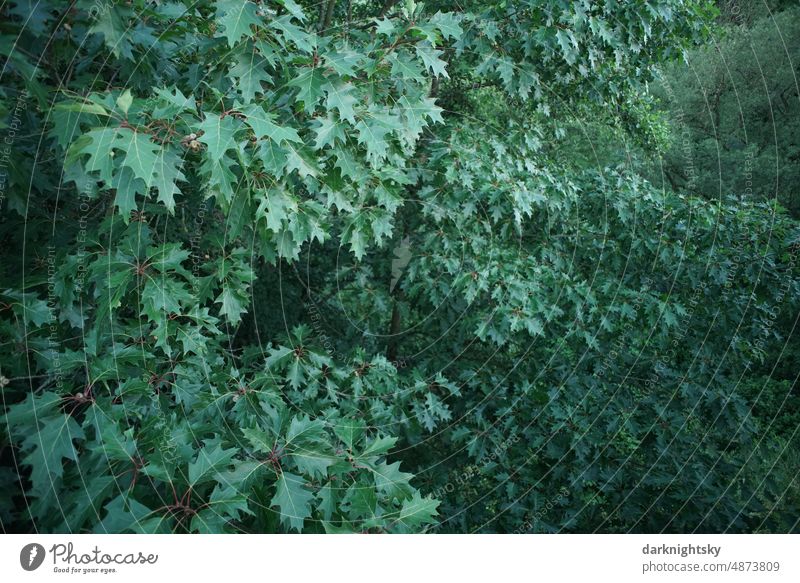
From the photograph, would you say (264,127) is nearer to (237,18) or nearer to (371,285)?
(237,18)

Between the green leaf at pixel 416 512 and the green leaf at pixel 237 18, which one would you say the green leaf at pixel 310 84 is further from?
the green leaf at pixel 416 512

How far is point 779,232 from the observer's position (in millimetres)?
5910

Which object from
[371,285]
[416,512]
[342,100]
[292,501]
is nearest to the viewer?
[292,501]

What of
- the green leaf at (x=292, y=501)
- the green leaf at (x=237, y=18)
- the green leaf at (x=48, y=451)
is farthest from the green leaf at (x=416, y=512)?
the green leaf at (x=237, y=18)

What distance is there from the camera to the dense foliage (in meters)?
2.79

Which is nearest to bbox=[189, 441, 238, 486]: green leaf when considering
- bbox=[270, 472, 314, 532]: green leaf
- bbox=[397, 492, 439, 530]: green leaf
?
bbox=[270, 472, 314, 532]: green leaf

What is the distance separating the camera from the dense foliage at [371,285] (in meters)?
2.79

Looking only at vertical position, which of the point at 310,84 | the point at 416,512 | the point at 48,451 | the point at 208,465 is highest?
the point at 310,84

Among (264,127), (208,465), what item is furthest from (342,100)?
(208,465)

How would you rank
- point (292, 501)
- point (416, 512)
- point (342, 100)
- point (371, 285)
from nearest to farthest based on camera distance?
point (292, 501) → point (416, 512) → point (342, 100) → point (371, 285)

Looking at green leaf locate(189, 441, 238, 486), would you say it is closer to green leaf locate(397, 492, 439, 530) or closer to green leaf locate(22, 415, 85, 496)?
green leaf locate(22, 415, 85, 496)

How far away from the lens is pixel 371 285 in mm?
7191

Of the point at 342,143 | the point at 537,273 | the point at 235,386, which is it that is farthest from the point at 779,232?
the point at 235,386

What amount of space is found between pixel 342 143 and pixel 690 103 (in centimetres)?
1088
